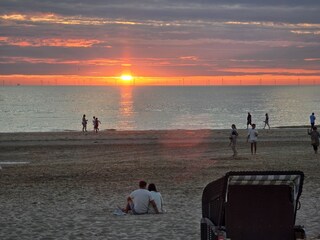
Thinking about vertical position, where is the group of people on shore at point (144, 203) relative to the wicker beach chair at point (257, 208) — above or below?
below

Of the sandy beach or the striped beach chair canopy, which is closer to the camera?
the striped beach chair canopy

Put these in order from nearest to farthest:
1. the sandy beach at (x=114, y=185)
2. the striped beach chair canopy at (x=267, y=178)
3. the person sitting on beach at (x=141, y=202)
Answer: the striped beach chair canopy at (x=267, y=178)
the sandy beach at (x=114, y=185)
the person sitting on beach at (x=141, y=202)

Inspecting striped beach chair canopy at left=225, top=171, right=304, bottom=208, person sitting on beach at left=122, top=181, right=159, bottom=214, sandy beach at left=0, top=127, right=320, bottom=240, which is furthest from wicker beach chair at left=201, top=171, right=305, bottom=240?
person sitting on beach at left=122, top=181, right=159, bottom=214

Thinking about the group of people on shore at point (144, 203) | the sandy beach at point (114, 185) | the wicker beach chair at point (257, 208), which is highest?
the wicker beach chair at point (257, 208)

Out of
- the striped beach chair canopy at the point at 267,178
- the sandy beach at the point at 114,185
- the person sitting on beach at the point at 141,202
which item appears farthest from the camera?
the person sitting on beach at the point at 141,202

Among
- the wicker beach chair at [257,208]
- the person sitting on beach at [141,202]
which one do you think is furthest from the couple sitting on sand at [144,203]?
the wicker beach chair at [257,208]

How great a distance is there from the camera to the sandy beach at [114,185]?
515 inches

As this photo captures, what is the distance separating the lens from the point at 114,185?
20.5 m

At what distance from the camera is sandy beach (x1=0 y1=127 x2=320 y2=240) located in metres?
13.1

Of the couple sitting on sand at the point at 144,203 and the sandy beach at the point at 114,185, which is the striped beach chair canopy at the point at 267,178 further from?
the couple sitting on sand at the point at 144,203

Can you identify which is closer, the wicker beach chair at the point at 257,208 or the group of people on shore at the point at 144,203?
the wicker beach chair at the point at 257,208

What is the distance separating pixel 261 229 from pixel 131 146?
32.1 m

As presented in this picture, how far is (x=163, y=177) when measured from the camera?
73.0 ft

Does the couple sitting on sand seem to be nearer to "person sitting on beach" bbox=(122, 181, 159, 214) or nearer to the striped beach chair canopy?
"person sitting on beach" bbox=(122, 181, 159, 214)
